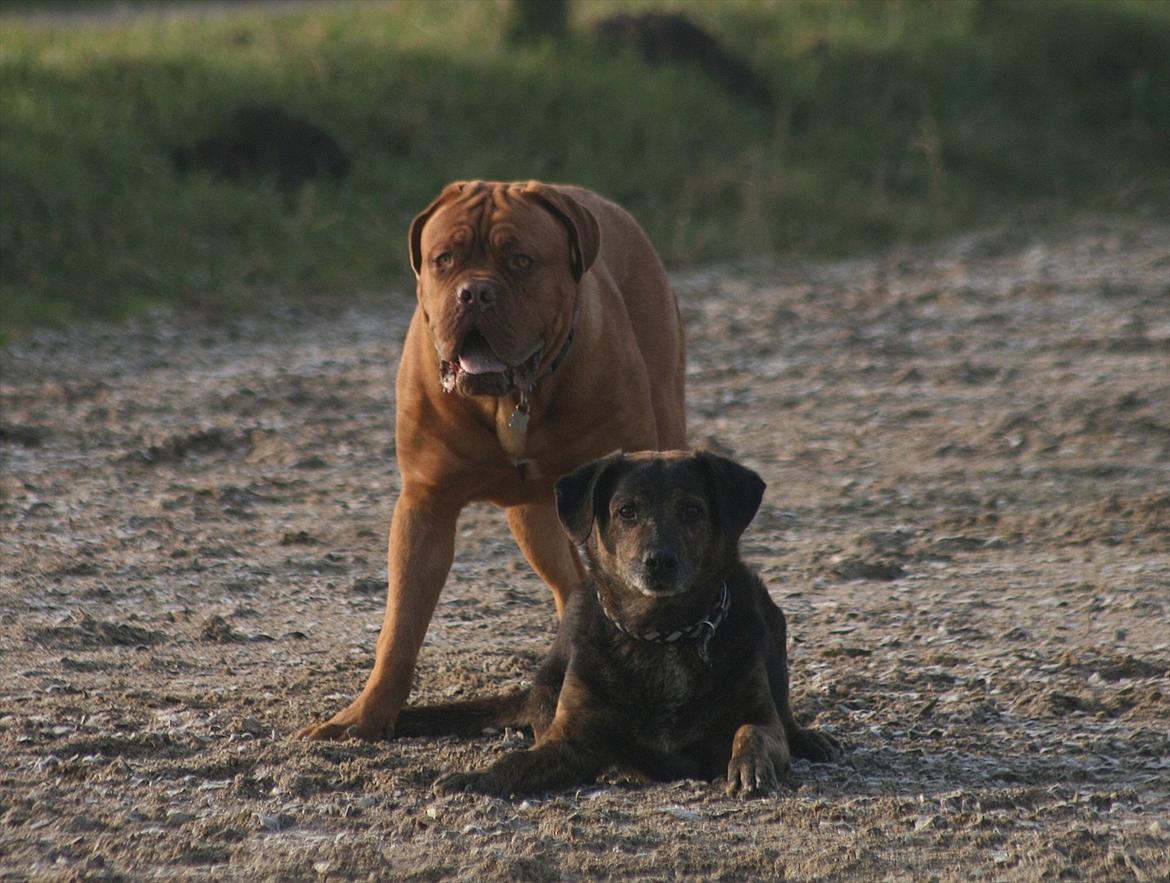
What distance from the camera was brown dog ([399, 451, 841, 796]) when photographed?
16.3 feet

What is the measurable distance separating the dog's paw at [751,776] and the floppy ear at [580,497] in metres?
0.80

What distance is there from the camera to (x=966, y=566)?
7234 mm

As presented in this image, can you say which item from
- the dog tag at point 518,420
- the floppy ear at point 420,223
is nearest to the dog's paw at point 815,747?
the dog tag at point 518,420

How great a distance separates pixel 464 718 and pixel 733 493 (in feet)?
3.49

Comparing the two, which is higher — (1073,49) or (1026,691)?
(1073,49)

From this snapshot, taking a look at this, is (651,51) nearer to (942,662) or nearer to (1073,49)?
(1073,49)

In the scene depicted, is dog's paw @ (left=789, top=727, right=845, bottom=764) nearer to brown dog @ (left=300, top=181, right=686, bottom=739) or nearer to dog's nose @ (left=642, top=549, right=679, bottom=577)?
dog's nose @ (left=642, top=549, right=679, bottom=577)

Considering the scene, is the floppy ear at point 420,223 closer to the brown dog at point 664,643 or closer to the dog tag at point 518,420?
the dog tag at point 518,420

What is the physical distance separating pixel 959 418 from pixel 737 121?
7.41 metres

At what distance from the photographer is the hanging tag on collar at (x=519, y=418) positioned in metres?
5.59

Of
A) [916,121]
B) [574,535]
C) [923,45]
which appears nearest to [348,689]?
[574,535]

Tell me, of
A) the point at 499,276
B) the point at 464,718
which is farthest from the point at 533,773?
the point at 499,276

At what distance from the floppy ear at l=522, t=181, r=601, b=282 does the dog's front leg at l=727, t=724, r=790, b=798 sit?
162 cm

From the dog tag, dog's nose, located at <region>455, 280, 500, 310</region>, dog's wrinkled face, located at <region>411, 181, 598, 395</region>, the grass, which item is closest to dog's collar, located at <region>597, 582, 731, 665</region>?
the dog tag
